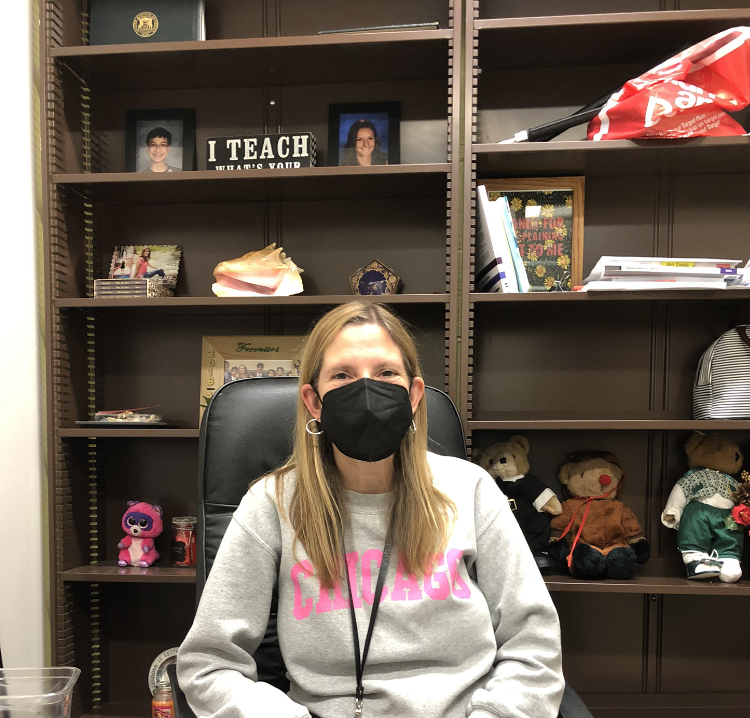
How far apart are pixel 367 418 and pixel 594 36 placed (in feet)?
4.40

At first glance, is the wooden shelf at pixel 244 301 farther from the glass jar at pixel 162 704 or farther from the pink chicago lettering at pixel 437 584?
the glass jar at pixel 162 704

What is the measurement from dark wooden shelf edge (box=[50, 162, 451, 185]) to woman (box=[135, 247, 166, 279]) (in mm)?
276

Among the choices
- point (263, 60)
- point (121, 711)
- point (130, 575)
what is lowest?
point (121, 711)

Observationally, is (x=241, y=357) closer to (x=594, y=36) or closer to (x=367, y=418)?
(x=367, y=418)

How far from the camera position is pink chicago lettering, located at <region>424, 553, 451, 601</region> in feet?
3.26

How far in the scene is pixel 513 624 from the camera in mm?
1006

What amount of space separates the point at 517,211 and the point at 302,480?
3.79 ft

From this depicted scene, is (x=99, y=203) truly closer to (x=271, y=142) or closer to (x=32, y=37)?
(x=32, y=37)

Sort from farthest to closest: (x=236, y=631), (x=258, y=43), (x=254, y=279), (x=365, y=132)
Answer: (x=365, y=132)
(x=254, y=279)
(x=258, y=43)
(x=236, y=631)

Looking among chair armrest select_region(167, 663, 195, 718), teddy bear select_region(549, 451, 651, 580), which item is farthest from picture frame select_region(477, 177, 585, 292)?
chair armrest select_region(167, 663, 195, 718)

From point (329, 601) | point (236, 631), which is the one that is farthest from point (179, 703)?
point (329, 601)

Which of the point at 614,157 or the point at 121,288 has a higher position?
A: the point at 614,157

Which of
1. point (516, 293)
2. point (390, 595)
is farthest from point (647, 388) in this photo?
point (390, 595)

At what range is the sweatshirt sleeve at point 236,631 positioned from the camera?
0.93m
